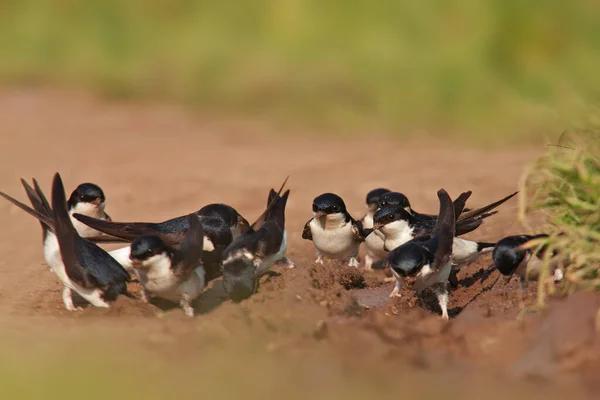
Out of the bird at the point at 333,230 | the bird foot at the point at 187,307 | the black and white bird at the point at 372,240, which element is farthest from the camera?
the black and white bird at the point at 372,240

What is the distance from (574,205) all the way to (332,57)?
1045 centimetres

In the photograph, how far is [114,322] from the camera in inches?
276

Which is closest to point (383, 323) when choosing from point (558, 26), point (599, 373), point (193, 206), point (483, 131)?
point (599, 373)

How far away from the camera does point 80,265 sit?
7320 mm

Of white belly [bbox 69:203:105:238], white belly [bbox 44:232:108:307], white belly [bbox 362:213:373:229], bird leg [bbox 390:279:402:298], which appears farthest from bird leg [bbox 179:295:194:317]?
white belly [bbox 362:213:373:229]

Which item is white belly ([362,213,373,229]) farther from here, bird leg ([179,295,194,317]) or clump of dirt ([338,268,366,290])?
bird leg ([179,295,194,317])

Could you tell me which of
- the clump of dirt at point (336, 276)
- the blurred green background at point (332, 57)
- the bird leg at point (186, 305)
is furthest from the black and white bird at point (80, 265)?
the blurred green background at point (332, 57)

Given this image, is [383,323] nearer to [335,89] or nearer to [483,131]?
[483,131]

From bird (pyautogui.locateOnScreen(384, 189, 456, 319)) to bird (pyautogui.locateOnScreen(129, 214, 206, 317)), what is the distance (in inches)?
55.0

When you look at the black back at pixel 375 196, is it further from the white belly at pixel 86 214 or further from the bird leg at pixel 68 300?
the bird leg at pixel 68 300

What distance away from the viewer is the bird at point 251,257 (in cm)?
733

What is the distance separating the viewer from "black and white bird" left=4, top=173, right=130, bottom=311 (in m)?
7.31

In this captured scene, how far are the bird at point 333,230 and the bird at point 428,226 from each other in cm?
27

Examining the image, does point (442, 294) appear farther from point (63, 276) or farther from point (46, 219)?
point (46, 219)
